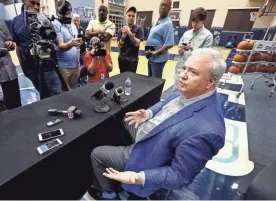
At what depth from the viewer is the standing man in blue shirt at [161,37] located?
7.04 ft

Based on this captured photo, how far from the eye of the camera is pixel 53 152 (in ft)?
2.80

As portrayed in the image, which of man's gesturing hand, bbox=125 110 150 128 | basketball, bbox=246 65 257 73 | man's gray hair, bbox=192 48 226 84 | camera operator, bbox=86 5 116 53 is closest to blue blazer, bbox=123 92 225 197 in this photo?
man's gray hair, bbox=192 48 226 84

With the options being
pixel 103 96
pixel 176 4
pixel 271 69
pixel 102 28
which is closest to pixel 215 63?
pixel 103 96

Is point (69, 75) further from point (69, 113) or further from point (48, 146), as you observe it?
point (48, 146)

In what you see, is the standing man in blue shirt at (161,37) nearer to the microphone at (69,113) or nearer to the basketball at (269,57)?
the microphone at (69,113)

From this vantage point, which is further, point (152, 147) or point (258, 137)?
point (258, 137)

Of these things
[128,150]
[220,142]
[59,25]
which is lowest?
[128,150]

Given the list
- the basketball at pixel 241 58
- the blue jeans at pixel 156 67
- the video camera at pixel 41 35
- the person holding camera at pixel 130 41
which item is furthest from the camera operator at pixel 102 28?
the basketball at pixel 241 58

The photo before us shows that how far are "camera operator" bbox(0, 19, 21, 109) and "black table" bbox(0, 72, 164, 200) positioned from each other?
79 centimetres

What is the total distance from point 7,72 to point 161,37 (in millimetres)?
1920

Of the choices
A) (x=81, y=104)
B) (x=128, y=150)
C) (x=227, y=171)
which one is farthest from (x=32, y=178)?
(x=227, y=171)

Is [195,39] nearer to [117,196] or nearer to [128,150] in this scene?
[128,150]

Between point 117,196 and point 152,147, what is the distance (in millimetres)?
644

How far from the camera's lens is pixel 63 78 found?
203 centimetres
